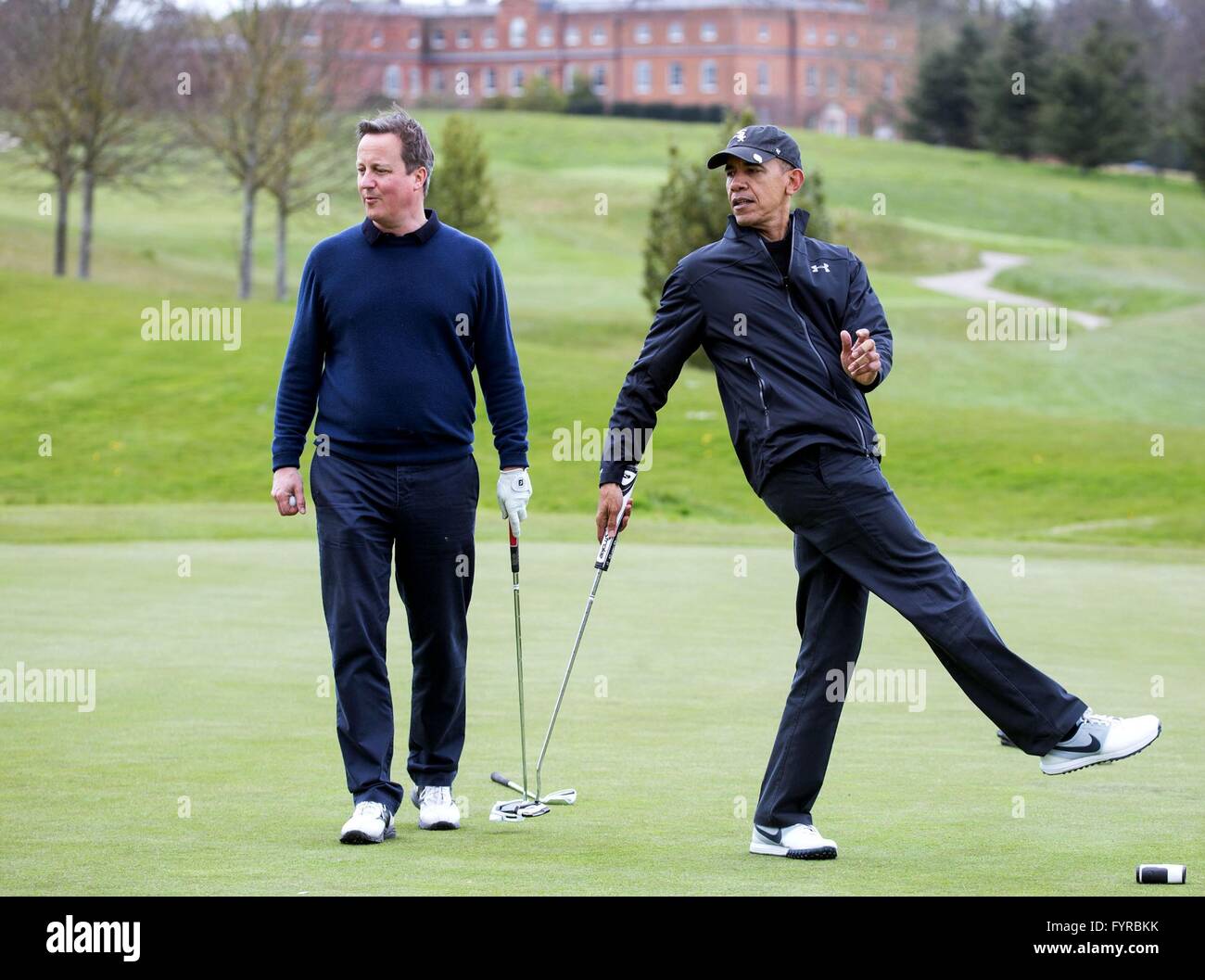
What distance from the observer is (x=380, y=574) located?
6.24 m

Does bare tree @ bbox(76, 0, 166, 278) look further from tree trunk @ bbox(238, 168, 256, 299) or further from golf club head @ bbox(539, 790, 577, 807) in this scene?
golf club head @ bbox(539, 790, 577, 807)

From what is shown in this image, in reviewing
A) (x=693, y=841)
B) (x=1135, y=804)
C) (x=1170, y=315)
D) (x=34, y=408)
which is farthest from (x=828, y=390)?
(x=1170, y=315)

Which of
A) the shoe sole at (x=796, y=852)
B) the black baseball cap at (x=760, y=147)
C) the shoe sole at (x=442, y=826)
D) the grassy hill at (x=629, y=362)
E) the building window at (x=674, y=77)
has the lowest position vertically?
the grassy hill at (x=629, y=362)

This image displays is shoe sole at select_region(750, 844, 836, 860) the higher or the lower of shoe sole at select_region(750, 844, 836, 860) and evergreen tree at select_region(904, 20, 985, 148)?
the lower

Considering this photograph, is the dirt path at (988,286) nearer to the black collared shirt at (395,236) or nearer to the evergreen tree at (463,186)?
the evergreen tree at (463,186)

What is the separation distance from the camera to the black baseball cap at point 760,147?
19.0 ft

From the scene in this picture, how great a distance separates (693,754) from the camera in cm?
764

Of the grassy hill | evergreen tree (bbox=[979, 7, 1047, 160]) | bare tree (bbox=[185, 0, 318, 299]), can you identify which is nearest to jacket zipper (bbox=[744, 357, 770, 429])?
the grassy hill

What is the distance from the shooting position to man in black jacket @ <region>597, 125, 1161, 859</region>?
5648mm

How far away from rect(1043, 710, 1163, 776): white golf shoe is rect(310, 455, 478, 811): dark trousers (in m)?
2.00

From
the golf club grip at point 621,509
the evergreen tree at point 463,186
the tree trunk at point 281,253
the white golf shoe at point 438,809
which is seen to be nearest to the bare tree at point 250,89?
the tree trunk at point 281,253

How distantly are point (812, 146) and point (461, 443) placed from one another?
83450 mm

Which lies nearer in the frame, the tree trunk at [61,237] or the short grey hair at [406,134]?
the short grey hair at [406,134]

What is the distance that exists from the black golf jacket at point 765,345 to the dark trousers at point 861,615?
10 centimetres
